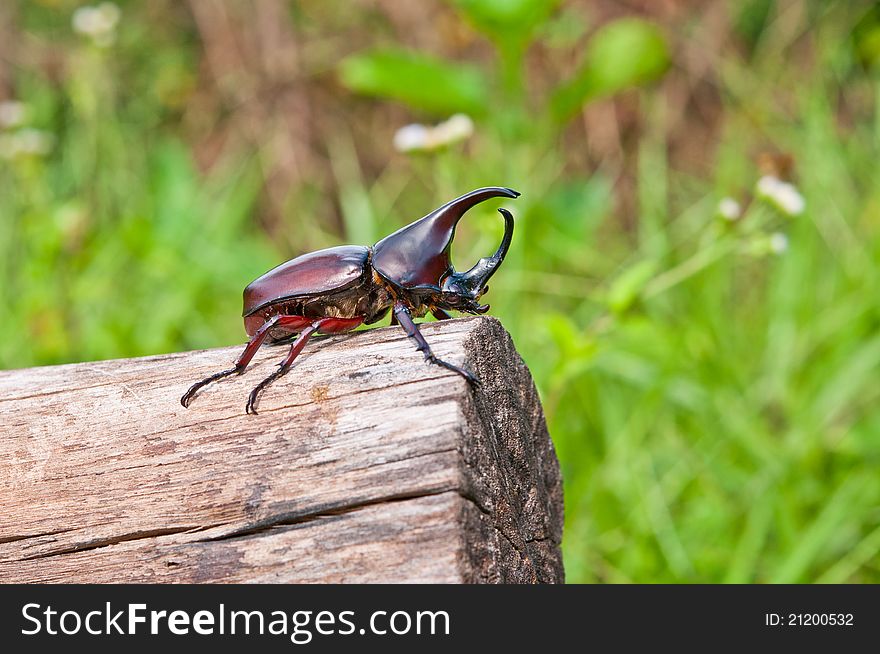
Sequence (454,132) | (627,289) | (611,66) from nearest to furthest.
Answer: (627,289) < (454,132) < (611,66)

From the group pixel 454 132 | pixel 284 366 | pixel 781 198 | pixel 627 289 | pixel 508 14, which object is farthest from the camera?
pixel 508 14

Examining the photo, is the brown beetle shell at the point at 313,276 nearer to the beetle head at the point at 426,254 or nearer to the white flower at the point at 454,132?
the beetle head at the point at 426,254

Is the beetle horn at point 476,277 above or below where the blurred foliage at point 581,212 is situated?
below

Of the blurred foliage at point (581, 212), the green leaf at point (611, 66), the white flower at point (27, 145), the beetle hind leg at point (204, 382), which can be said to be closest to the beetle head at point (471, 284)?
the beetle hind leg at point (204, 382)

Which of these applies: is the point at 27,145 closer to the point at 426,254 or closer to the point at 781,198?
the point at 426,254

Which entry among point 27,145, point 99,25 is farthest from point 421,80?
point 27,145
